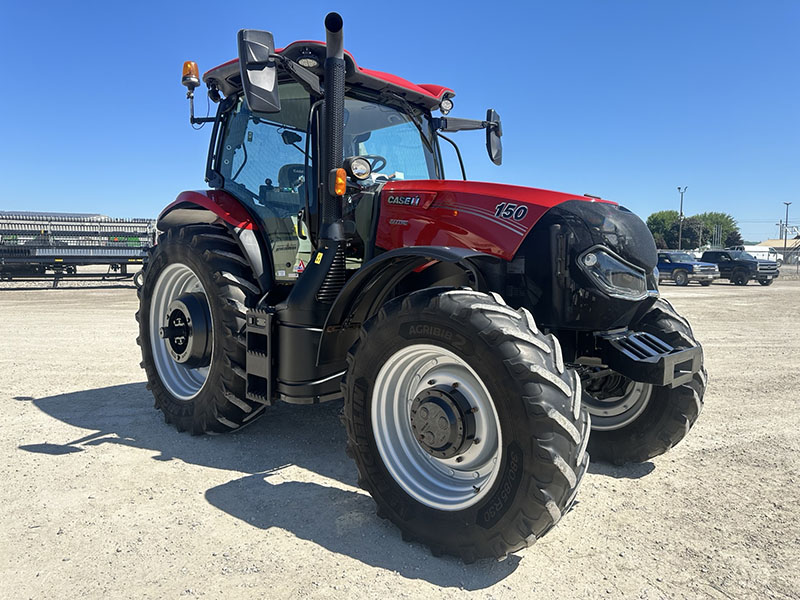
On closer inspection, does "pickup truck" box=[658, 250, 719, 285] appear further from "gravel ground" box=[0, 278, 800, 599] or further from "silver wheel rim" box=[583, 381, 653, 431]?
"silver wheel rim" box=[583, 381, 653, 431]

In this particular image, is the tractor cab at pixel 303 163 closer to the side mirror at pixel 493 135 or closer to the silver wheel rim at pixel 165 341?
the side mirror at pixel 493 135

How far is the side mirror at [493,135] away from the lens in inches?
186

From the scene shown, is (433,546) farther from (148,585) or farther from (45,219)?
(45,219)

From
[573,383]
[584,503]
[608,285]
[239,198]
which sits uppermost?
[239,198]

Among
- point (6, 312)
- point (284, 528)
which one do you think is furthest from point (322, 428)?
point (6, 312)

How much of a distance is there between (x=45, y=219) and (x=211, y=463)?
19.0m

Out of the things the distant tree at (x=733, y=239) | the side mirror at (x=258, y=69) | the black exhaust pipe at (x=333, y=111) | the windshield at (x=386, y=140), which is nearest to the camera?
the side mirror at (x=258, y=69)

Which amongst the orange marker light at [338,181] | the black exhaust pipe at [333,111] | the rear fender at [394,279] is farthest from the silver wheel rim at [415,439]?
the orange marker light at [338,181]

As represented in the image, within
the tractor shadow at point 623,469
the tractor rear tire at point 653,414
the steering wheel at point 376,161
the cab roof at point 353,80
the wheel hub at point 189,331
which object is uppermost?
the cab roof at point 353,80

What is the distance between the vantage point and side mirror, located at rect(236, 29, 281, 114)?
10.1ft

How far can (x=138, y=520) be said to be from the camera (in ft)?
9.71

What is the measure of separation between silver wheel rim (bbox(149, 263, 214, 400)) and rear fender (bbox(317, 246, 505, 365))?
163 cm

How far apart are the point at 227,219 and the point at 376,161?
1.22m

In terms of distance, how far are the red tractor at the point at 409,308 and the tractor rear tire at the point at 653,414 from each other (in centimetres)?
1
